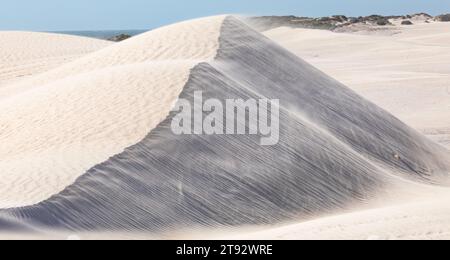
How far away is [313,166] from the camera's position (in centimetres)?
1127

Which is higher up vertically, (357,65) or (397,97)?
(357,65)

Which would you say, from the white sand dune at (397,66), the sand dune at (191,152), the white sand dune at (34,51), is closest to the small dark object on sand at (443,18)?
the white sand dune at (397,66)

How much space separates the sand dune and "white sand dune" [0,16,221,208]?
2cm

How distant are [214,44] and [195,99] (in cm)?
362

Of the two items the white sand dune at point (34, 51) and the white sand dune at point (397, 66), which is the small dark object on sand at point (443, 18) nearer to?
the white sand dune at point (397, 66)

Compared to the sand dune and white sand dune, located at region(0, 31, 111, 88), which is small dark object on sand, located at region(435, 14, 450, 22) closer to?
white sand dune, located at region(0, 31, 111, 88)

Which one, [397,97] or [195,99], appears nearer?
[195,99]

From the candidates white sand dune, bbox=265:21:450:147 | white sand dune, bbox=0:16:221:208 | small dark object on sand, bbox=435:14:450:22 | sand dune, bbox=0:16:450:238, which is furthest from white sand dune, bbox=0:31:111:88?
small dark object on sand, bbox=435:14:450:22

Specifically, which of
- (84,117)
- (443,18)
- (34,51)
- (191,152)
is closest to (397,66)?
(34,51)

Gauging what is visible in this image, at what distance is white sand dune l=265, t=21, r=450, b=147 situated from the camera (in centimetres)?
2156

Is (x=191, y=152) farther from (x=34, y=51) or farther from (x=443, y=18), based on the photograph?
(x=443, y=18)
